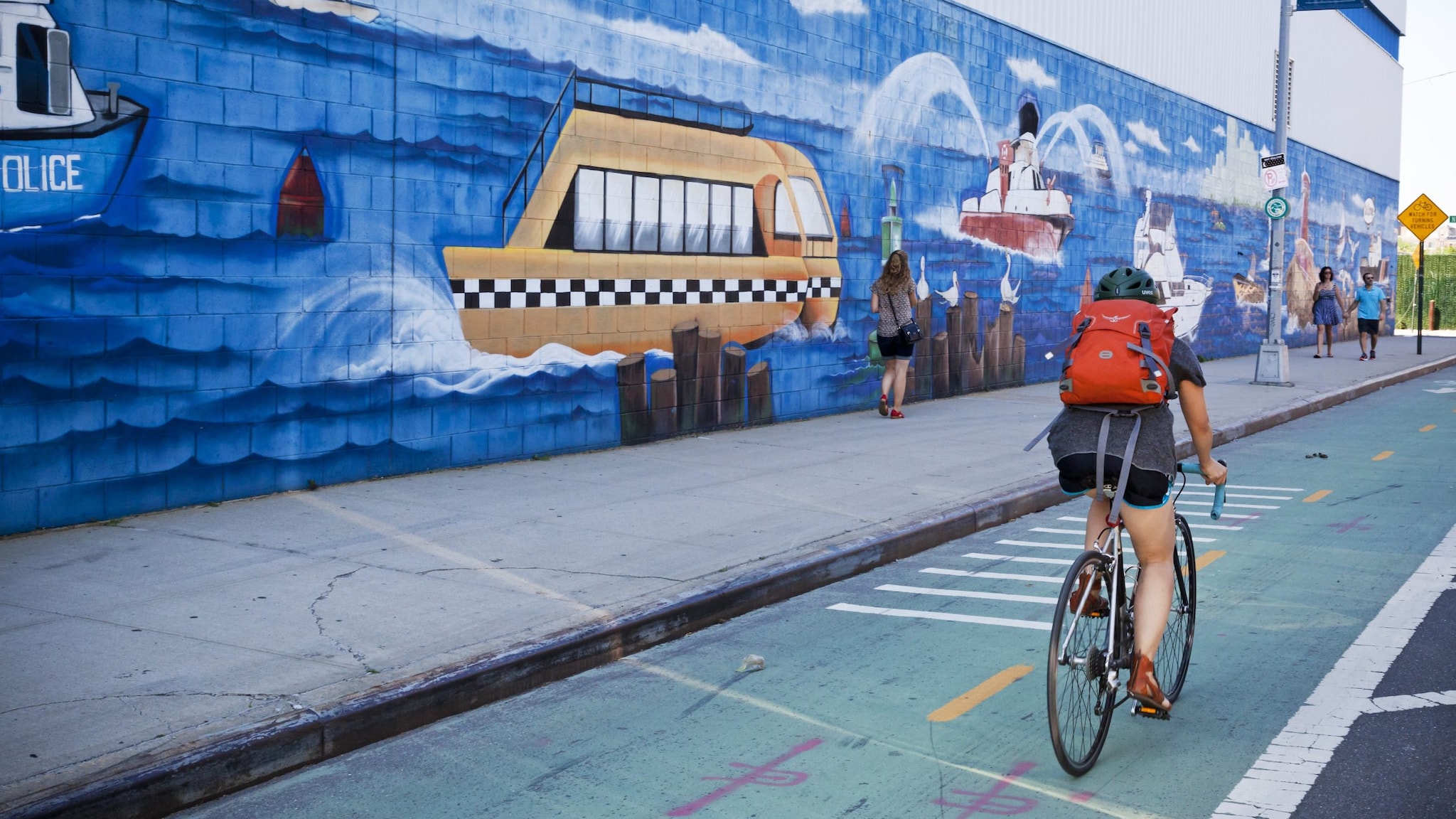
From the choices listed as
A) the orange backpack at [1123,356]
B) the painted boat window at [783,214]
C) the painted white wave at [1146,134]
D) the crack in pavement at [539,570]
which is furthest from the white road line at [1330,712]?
the painted white wave at [1146,134]

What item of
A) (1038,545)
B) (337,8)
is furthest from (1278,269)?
(337,8)

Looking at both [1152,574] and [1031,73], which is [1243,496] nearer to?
[1152,574]

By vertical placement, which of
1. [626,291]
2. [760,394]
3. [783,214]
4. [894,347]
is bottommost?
[760,394]

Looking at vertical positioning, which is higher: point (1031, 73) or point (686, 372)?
point (1031, 73)

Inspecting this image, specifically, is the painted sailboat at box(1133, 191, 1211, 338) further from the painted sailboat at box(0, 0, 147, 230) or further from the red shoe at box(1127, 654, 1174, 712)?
the red shoe at box(1127, 654, 1174, 712)

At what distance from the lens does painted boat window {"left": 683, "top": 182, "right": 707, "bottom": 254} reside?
43.8 ft

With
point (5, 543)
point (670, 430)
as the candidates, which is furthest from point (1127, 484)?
point (670, 430)

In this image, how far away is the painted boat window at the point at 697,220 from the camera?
13.3 meters

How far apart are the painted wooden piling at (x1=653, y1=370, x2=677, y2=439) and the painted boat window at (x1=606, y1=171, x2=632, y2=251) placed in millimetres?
1328

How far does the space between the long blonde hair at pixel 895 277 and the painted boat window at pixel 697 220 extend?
2.44 metres

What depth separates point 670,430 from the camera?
43.4ft

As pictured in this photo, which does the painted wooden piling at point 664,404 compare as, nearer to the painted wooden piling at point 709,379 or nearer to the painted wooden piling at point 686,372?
the painted wooden piling at point 686,372

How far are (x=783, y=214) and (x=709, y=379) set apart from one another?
7.42 feet

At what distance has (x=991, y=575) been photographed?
8359 millimetres
